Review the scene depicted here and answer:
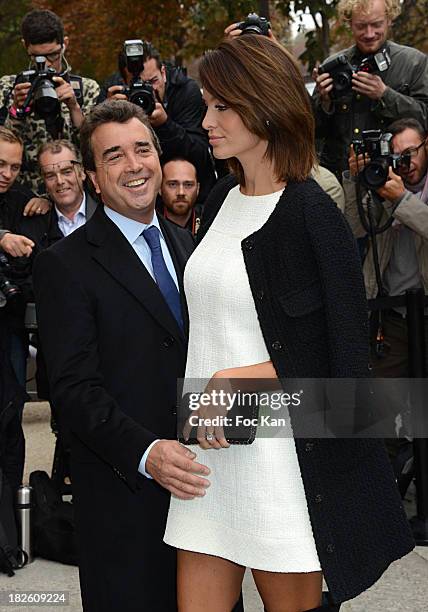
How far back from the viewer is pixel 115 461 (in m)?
2.72

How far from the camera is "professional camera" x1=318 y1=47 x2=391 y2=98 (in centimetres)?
551

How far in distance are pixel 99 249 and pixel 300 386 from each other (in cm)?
70

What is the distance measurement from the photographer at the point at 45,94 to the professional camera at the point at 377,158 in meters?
1.58

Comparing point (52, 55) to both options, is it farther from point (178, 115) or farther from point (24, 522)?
point (24, 522)

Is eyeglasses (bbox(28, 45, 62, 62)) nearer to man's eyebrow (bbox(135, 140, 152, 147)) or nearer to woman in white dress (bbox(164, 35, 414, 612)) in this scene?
man's eyebrow (bbox(135, 140, 152, 147))

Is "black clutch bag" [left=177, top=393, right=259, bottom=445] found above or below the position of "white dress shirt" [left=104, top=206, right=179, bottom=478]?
below

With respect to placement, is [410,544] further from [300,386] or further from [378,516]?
[300,386]

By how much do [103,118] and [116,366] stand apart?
725mm

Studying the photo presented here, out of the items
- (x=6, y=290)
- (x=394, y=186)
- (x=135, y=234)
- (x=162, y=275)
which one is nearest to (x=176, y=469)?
(x=162, y=275)

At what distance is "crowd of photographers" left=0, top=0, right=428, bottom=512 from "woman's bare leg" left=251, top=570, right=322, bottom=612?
2.68m

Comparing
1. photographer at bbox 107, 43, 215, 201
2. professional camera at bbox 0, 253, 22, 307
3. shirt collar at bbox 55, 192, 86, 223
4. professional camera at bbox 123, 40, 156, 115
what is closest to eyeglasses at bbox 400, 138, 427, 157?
photographer at bbox 107, 43, 215, 201

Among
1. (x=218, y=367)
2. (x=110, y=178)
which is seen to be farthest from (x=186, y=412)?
(x=110, y=178)

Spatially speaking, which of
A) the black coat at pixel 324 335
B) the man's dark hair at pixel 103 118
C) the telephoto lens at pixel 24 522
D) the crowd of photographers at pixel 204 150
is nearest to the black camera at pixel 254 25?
the crowd of photographers at pixel 204 150

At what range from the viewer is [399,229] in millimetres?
5477
